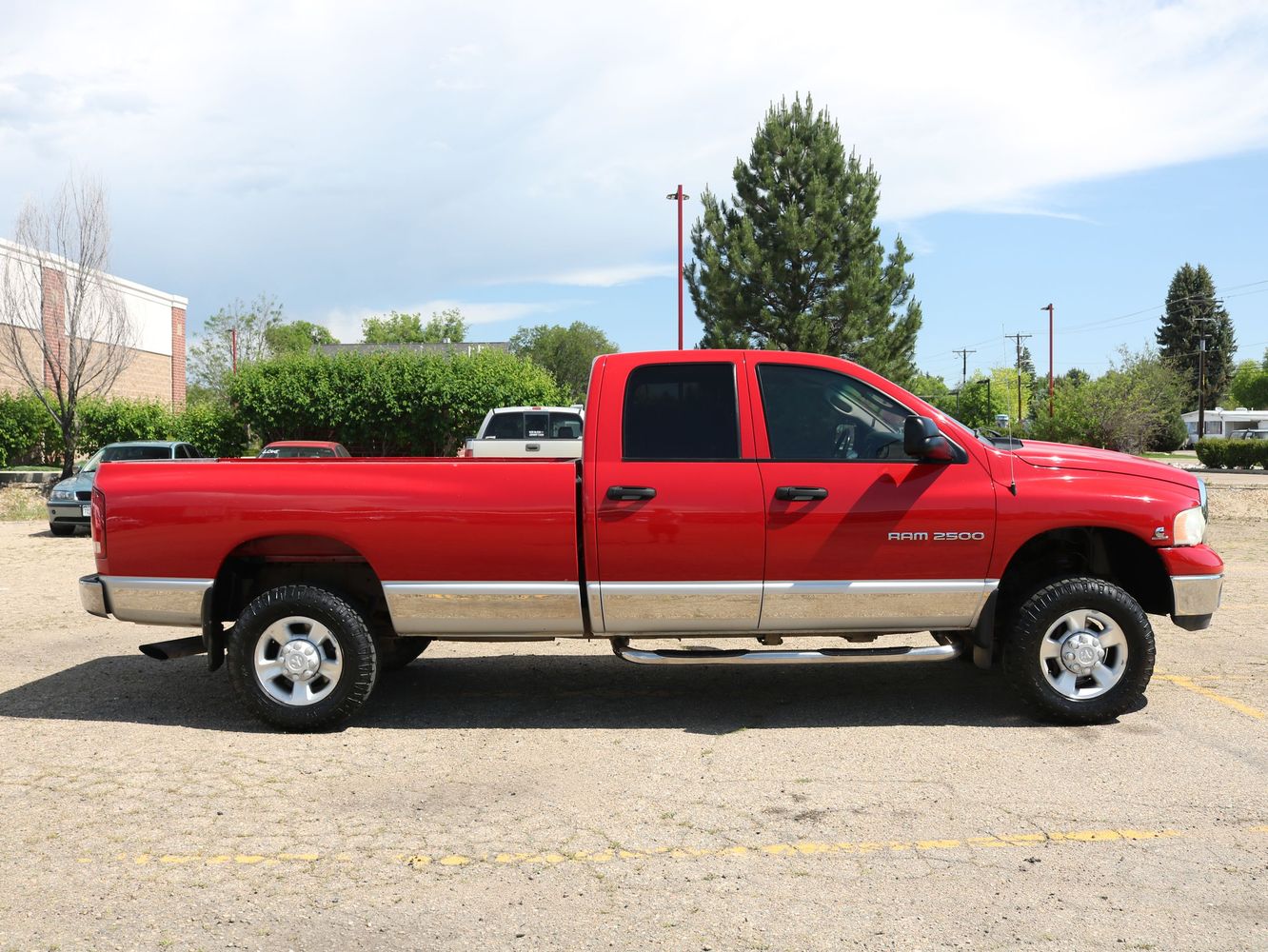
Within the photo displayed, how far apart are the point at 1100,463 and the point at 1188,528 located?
0.58 meters

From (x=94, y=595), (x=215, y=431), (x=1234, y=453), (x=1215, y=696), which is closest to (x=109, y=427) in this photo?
(x=215, y=431)

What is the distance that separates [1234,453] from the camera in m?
45.5

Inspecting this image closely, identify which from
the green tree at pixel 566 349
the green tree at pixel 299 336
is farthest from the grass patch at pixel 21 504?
the green tree at pixel 566 349

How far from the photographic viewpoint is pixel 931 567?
5.75 m

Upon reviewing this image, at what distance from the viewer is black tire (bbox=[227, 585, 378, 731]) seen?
5.75 metres

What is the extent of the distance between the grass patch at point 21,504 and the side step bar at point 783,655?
1918cm

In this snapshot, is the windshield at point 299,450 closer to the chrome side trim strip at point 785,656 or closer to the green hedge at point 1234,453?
the chrome side trim strip at point 785,656

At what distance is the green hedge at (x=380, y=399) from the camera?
28094mm

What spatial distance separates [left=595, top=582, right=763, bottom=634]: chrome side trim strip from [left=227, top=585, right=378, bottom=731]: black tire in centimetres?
131

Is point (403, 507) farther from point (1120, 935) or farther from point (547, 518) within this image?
point (1120, 935)

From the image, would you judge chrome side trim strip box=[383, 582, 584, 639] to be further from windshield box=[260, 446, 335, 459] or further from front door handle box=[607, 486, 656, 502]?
windshield box=[260, 446, 335, 459]

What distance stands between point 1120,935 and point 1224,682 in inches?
155

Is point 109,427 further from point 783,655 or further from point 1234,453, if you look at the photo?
point 1234,453

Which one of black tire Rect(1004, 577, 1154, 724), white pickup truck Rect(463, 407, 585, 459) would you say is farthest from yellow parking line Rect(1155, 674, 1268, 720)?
white pickup truck Rect(463, 407, 585, 459)
